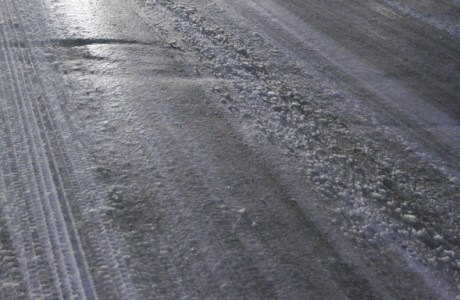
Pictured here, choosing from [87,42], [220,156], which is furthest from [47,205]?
[87,42]

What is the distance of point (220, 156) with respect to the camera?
3246mm

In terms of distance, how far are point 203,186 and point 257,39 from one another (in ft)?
6.62

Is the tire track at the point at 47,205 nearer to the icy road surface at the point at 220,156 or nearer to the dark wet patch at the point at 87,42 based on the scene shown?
the icy road surface at the point at 220,156

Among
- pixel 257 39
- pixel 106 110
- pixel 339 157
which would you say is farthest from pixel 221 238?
pixel 257 39

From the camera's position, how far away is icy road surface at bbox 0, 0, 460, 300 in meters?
2.51

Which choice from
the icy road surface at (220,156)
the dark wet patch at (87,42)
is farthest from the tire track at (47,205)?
the dark wet patch at (87,42)

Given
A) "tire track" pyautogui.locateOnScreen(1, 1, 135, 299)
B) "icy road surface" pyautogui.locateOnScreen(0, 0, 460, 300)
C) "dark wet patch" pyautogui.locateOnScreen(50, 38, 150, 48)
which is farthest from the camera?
"dark wet patch" pyautogui.locateOnScreen(50, 38, 150, 48)

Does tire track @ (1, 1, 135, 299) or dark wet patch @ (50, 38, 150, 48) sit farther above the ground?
dark wet patch @ (50, 38, 150, 48)

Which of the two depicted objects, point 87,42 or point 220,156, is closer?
point 220,156

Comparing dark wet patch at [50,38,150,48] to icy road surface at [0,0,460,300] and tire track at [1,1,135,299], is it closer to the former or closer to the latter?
icy road surface at [0,0,460,300]

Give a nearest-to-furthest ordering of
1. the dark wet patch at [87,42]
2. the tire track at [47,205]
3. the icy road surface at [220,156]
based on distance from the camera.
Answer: the tire track at [47,205], the icy road surface at [220,156], the dark wet patch at [87,42]

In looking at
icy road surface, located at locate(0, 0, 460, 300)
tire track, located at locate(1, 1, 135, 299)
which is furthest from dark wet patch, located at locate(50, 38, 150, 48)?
tire track, located at locate(1, 1, 135, 299)

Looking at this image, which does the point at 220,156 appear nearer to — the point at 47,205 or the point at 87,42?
the point at 47,205

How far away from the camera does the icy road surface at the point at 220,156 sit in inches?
98.7
